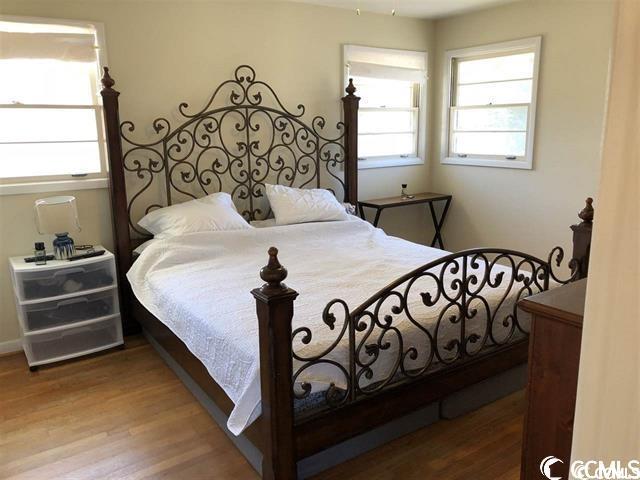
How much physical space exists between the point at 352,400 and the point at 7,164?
2.54 m

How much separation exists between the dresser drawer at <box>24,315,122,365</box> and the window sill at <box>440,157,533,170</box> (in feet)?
10.5

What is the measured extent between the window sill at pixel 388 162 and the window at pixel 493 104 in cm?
29

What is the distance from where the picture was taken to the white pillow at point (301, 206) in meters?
3.65

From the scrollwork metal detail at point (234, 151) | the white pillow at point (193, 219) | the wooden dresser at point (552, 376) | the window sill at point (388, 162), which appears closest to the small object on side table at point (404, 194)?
the window sill at point (388, 162)

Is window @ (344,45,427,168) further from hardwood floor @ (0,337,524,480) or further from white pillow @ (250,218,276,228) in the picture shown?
hardwood floor @ (0,337,524,480)

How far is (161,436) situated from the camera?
2369 mm

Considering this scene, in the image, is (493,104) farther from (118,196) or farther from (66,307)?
(66,307)

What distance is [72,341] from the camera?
10.4 ft

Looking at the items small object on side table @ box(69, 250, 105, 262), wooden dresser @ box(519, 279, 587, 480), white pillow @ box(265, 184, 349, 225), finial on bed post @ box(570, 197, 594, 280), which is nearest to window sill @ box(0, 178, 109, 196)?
small object on side table @ box(69, 250, 105, 262)

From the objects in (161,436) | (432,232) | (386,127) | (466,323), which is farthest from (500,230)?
(161,436)

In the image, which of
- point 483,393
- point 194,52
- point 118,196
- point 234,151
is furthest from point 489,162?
point 118,196

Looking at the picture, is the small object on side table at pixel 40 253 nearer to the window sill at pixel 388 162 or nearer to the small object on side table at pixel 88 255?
the small object on side table at pixel 88 255

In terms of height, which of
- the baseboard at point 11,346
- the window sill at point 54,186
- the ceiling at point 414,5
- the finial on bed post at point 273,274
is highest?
the ceiling at point 414,5

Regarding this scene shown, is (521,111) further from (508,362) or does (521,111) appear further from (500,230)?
(508,362)
